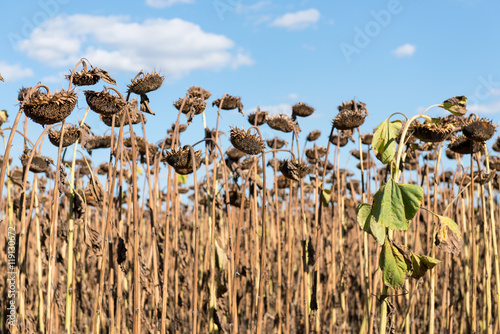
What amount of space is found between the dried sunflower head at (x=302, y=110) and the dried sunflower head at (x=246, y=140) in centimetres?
187

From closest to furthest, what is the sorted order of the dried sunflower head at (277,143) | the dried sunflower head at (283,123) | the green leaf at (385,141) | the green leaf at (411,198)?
the green leaf at (411,198) → the green leaf at (385,141) → the dried sunflower head at (283,123) → the dried sunflower head at (277,143)

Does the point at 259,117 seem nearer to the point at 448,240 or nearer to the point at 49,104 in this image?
the point at 448,240

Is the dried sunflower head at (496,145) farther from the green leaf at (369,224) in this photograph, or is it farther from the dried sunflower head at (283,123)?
the green leaf at (369,224)

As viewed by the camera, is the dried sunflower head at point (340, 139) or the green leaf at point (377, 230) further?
the dried sunflower head at point (340, 139)

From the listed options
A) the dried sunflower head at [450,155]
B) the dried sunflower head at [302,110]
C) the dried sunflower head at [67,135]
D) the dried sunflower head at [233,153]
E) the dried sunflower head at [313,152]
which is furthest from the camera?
the dried sunflower head at [450,155]

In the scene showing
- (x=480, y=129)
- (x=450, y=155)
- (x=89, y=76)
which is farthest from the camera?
(x=450, y=155)

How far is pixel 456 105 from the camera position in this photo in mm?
2211

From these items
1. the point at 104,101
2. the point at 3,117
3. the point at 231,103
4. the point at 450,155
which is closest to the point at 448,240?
the point at 104,101

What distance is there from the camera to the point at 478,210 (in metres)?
7.79

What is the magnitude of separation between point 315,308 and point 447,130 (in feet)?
5.25

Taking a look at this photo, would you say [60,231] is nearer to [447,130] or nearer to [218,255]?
[218,255]

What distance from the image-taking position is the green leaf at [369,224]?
1985 mm

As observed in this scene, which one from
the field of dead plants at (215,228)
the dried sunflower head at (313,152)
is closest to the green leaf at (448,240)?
the field of dead plants at (215,228)

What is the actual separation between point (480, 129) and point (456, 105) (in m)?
0.95
